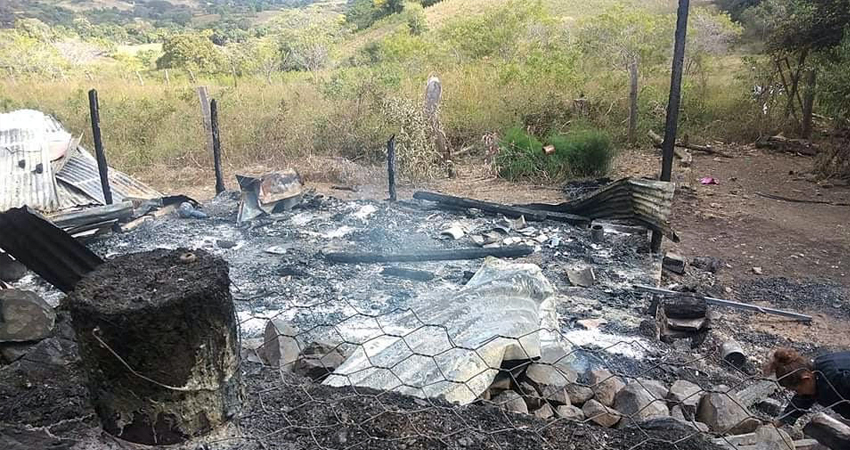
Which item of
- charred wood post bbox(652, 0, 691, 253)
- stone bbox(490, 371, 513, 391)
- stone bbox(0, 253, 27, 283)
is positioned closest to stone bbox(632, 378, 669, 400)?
stone bbox(490, 371, 513, 391)

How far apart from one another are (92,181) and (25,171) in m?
0.66

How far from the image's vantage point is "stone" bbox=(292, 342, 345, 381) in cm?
234

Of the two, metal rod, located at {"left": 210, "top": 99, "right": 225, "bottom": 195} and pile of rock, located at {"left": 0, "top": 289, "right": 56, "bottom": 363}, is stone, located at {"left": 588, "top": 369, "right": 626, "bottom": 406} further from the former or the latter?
metal rod, located at {"left": 210, "top": 99, "right": 225, "bottom": 195}

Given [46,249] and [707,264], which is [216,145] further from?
[707,264]

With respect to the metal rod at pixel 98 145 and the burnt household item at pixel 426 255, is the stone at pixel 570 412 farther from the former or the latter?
the metal rod at pixel 98 145

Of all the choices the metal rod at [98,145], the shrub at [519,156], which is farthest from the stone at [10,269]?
→ the shrub at [519,156]

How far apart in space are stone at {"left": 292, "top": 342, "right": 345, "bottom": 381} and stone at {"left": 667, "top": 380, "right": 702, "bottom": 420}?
1.36 metres

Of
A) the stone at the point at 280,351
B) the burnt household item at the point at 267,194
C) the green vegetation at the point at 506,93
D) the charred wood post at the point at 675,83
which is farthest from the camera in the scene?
the green vegetation at the point at 506,93

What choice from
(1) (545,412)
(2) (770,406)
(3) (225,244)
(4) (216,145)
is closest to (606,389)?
(1) (545,412)

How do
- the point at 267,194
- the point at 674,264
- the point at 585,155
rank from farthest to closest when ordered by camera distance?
the point at 585,155, the point at 267,194, the point at 674,264

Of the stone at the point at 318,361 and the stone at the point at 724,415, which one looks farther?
the stone at the point at 318,361

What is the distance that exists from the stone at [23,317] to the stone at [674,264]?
457 cm

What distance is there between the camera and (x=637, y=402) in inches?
87.0

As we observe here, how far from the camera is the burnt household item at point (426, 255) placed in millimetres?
4984
